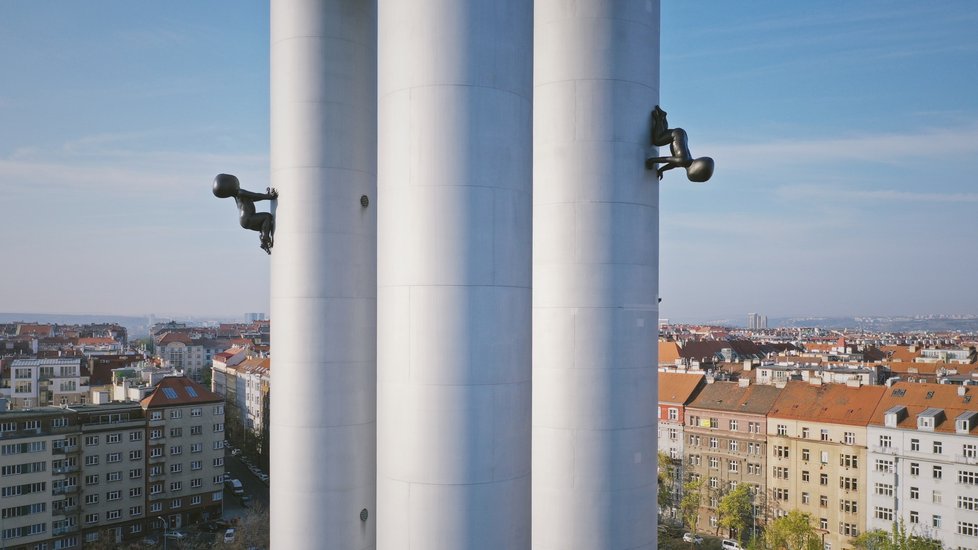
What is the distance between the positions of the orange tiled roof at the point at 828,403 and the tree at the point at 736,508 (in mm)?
7681

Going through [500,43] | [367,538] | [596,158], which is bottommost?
[367,538]

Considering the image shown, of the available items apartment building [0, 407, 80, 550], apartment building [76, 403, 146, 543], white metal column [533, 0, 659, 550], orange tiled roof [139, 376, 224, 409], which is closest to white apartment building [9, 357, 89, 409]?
orange tiled roof [139, 376, 224, 409]

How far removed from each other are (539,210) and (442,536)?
A: 16.7 feet

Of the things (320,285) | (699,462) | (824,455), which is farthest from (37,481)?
(824,455)

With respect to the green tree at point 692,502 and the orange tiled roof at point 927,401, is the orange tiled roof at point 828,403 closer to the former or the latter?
the orange tiled roof at point 927,401

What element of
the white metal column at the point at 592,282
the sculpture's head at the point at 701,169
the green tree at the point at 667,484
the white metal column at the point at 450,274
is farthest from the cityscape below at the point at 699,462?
the white metal column at the point at 450,274

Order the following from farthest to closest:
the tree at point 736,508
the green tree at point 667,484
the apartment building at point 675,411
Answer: the apartment building at point 675,411 < the green tree at point 667,484 < the tree at point 736,508

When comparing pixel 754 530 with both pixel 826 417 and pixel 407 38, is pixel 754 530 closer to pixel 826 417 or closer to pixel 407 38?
pixel 826 417

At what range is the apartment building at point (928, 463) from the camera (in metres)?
50.0

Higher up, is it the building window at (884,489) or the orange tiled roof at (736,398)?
the orange tiled roof at (736,398)

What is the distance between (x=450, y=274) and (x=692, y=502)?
58984 millimetres

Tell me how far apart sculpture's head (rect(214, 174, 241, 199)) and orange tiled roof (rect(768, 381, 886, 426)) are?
58379 mm

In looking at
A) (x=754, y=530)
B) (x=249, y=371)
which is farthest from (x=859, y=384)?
(x=249, y=371)

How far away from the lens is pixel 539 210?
34.9 feet
